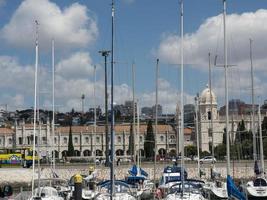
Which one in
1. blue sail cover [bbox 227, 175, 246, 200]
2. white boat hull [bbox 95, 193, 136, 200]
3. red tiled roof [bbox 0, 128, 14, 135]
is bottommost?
white boat hull [bbox 95, 193, 136, 200]

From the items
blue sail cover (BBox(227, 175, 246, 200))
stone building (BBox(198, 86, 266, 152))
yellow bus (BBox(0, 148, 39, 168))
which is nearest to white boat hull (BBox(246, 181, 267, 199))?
blue sail cover (BBox(227, 175, 246, 200))

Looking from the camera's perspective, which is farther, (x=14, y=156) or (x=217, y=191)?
(x=14, y=156)

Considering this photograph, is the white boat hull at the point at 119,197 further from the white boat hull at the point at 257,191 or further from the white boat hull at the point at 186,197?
the white boat hull at the point at 257,191

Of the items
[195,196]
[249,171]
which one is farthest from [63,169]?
[195,196]

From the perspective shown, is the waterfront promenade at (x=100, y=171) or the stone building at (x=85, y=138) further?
the stone building at (x=85, y=138)

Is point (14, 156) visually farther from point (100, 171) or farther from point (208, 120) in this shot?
point (208, 120)

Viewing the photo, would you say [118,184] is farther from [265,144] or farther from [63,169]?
[265,144]

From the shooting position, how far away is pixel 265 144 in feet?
354

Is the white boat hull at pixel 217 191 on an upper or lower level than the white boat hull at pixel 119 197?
lower

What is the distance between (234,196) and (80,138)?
152040 millimetres

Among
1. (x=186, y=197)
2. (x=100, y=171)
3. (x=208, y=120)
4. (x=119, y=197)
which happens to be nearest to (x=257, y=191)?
(x=186, y=197)

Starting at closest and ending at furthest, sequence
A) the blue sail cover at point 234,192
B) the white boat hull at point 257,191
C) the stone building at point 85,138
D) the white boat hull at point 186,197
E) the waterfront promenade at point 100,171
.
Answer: the blue sail cover at point 234,192, the white boat hull at point 186,197, the white boat hull at point 257,191, the waterfront promenade at point 100,171, the stone building at point 85,138

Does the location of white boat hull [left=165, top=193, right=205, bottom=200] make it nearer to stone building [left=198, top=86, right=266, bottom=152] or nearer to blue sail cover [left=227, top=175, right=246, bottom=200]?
blue sail cover [left=227, top=175, right=246, bottom=200]

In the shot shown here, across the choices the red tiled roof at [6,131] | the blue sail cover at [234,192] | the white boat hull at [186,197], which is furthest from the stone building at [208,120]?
the blue sail cover at [234,192]
